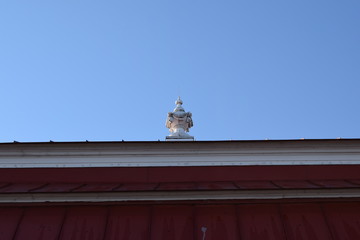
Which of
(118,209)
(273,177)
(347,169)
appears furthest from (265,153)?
(118,209)

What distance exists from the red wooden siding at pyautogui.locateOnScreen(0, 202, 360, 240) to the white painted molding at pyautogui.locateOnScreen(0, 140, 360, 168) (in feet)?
3.97

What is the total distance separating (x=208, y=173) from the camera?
5.95 meters

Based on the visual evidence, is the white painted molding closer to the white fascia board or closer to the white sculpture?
the white fascia board

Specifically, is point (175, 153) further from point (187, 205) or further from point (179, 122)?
point (179, 122)

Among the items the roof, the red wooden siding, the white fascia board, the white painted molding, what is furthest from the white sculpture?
the red wooden siding

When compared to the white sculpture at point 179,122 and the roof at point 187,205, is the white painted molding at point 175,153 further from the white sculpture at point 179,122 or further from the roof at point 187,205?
the white sculpture at point 179,122

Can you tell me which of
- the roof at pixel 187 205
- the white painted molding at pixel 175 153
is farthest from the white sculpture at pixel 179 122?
the roof at pixel 187 205

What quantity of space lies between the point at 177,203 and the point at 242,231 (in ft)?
3.17

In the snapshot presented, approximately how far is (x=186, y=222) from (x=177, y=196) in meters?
0.38

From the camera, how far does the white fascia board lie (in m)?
4.86

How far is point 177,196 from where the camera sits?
4.90 m

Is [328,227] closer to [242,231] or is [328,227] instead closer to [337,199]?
[337,199]

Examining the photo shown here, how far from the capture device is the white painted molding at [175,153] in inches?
237

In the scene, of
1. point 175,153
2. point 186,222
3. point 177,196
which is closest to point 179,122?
point 175,153
